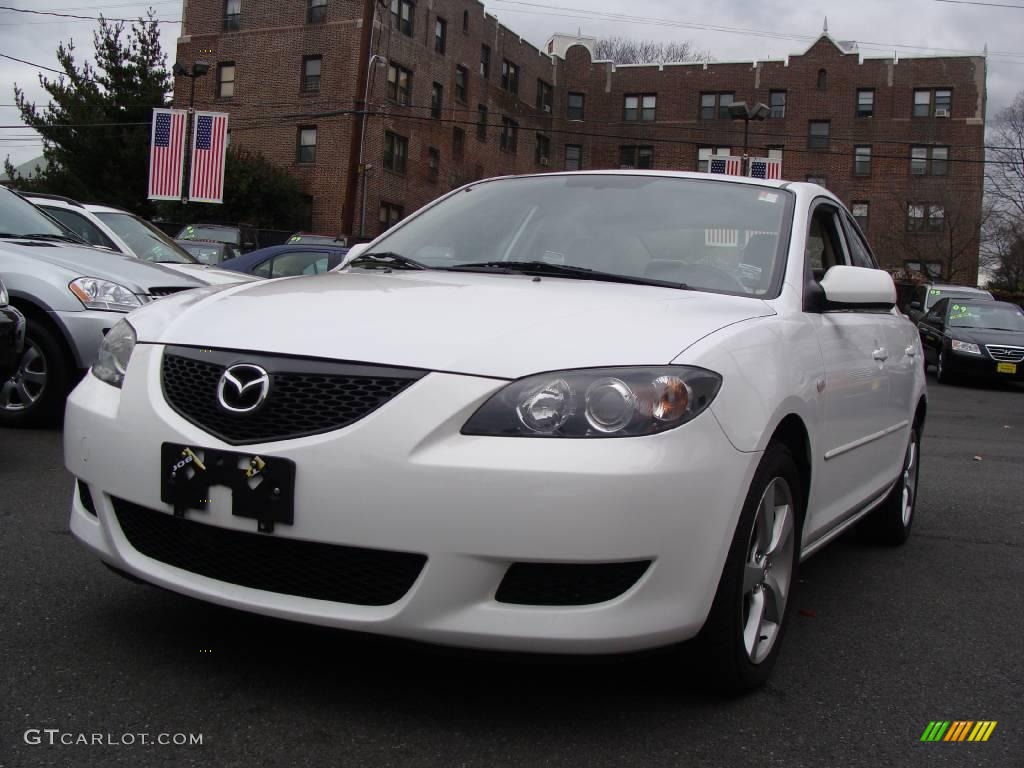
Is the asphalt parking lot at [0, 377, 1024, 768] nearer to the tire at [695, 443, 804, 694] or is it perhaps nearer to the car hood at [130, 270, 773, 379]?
the tire at [695, 443, 804, 694]

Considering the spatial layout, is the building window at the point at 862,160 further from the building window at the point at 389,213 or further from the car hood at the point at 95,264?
the car hood at the point at 95,264

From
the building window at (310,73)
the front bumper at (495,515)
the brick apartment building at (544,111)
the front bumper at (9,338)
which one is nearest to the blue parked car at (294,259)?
the front bumper at (9,338)

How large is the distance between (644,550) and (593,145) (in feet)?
166

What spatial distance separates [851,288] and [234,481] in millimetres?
2188

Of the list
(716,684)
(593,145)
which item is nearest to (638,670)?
(716,684)

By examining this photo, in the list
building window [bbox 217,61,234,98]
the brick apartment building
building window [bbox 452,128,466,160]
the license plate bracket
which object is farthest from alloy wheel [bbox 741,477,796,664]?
building window [bbox 452,128,466,160]

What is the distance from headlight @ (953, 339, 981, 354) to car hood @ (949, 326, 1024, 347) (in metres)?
0.07

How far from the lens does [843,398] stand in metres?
3.69

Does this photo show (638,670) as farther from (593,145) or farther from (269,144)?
(593,145)

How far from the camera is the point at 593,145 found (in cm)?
5147

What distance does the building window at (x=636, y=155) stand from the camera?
50.8 metres

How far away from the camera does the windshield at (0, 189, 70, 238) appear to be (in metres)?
7.47

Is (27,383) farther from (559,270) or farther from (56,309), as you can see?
(559,270)

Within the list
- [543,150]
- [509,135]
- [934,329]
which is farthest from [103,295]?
[543,150]
